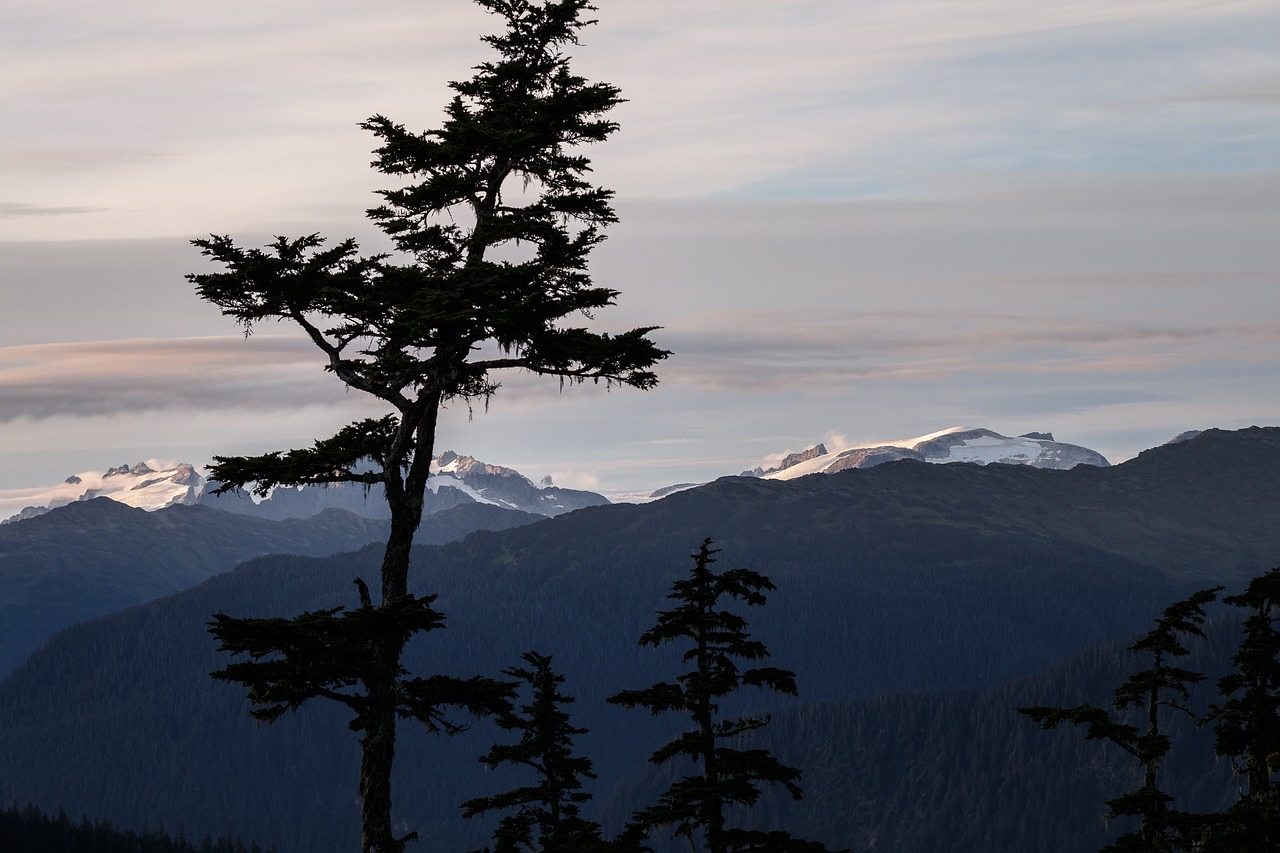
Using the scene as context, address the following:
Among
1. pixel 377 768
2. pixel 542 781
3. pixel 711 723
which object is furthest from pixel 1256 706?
pixel 377 768

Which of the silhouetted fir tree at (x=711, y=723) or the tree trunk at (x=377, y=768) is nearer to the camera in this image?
the tree trunk at (x=377, y=768)

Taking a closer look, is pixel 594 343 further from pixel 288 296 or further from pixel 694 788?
pixel 694 788

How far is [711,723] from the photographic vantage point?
135ft

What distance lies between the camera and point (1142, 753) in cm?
4231

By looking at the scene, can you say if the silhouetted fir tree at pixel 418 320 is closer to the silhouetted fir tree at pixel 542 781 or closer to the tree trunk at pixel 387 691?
the tree trunk at pixel 387 691

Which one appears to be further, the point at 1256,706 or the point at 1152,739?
the point at 1256,706

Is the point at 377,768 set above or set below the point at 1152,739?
above

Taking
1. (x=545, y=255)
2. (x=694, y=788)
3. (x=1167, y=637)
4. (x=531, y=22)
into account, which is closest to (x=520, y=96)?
(x=531, y=22)

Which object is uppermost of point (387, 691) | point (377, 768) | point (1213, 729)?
point (387, 691)

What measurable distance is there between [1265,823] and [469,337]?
963 inches

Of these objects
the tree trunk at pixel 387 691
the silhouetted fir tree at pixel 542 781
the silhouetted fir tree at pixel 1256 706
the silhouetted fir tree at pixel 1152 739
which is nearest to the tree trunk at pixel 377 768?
the tree trunk at pixel 387 691

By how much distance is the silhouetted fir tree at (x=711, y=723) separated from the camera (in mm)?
39812

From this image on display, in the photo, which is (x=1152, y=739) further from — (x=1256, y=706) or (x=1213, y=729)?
(x=1256, y=706)

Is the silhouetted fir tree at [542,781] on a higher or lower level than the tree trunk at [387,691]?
lower
